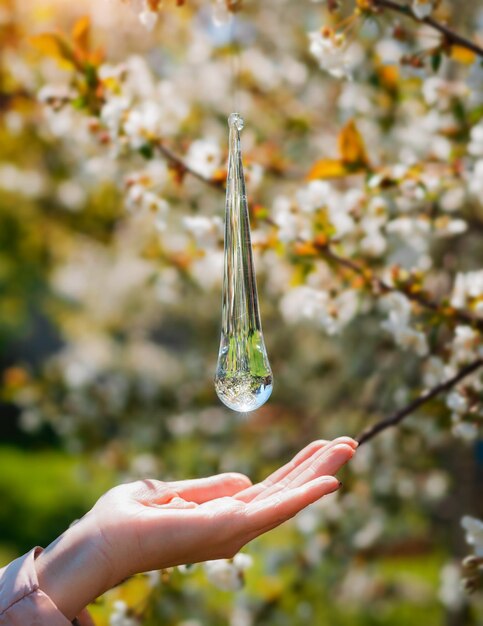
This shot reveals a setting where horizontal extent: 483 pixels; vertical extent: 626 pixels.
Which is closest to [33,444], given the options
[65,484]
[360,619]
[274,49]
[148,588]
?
[65,484]

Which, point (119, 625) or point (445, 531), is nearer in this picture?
point (119, 625)

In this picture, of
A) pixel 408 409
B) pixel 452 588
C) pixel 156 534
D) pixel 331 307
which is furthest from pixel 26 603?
pixel 452 588

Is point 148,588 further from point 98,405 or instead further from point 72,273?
point 72,273

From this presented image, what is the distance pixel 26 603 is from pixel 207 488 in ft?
1.01

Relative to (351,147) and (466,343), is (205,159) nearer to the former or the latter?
(351,147)

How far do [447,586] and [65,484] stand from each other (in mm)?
4538

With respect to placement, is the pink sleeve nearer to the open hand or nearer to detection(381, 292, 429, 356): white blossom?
the open hand

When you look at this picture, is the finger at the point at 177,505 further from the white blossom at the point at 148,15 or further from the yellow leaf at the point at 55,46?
the yellow leaf at the point at 55,46

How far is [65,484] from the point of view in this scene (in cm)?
673

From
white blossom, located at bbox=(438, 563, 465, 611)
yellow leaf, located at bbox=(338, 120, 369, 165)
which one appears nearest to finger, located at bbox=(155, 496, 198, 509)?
yellow leaf, located at bbox=(338, 120, 369, 165)

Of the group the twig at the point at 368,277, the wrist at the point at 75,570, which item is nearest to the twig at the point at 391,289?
the twig at the point at 368,277

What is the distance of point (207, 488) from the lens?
119 centimetres

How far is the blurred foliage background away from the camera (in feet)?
6.28

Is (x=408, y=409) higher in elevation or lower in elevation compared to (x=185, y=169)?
lower
